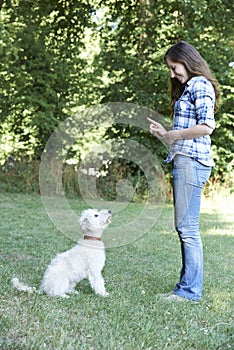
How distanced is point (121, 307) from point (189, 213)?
802 mm

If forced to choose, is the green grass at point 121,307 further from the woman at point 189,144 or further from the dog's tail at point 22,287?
the woman at point 189,144

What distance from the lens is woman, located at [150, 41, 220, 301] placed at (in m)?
3.33

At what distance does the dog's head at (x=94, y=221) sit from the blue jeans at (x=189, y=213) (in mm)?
522

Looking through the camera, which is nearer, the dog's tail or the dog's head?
the dog's tail

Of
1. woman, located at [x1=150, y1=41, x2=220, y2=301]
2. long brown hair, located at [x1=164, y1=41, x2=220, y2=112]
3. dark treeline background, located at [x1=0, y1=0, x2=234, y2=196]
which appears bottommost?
woman, located at [x1=150, y1=41, x2=220, y2=301]

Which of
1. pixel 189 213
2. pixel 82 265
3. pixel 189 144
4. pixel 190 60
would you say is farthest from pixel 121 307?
pixel 190 60

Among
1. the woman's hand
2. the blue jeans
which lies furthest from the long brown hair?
the blue jeans

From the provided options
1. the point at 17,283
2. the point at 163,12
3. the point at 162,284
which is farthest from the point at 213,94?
the point at 163,12

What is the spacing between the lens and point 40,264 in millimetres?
4473

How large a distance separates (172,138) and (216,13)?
9.88m

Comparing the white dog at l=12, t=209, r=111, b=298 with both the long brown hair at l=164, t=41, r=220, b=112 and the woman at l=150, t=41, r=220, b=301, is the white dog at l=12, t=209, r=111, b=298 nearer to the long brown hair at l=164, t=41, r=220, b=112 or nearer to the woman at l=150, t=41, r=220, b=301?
the woman at l=150, t=41, r=220, b=301

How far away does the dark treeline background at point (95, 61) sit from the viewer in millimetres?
11984

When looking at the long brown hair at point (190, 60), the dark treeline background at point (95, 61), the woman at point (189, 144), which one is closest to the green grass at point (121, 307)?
the woman at point (189, 144)

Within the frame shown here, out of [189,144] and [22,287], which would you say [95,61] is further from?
[22,287]
